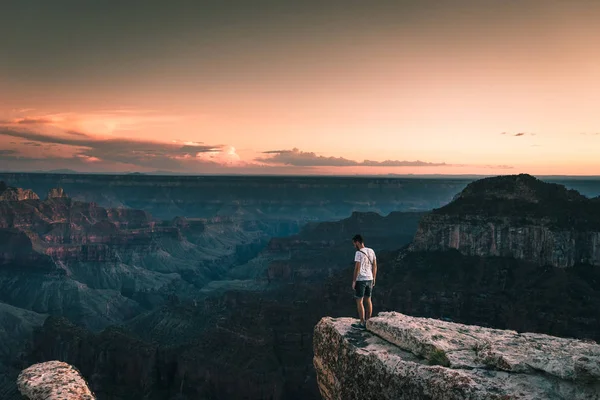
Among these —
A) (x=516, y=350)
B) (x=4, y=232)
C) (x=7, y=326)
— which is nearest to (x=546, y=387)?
(x=516, y=350)

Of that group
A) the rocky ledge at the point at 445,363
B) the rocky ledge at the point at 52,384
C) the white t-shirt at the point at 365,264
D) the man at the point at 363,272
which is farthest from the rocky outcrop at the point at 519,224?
the rocky ledge at the point at 52,384

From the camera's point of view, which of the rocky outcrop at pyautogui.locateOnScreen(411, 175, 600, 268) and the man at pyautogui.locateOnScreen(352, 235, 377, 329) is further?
the rocky outcrop at pyautogui.locateOnScreen(411, 175, 600, 268)

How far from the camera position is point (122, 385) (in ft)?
239

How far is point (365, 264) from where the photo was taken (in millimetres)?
16453

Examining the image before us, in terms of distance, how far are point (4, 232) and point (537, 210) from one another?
173 meters

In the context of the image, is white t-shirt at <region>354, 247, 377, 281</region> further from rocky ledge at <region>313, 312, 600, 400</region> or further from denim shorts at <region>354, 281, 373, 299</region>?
rocky ledge at <region>313, 312, 600, 400</region>

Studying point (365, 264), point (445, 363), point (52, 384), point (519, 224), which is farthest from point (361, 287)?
point (519, 224)

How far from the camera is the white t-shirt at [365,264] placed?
16406 mm

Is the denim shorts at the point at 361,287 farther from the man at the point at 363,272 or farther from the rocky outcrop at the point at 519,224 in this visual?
the rocky outcrop at the point at 519,224

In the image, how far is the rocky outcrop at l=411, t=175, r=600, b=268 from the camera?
8169 cm

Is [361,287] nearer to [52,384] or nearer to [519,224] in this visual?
[52,384]

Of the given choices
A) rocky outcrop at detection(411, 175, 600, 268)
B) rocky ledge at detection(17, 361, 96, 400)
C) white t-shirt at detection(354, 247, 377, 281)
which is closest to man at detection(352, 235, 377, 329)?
white t-shirt at detection(354, 247, 377, 281)

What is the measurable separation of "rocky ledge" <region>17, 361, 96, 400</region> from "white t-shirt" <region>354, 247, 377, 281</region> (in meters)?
8.77

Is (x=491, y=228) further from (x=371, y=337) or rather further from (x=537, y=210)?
(x=371, y=337)
